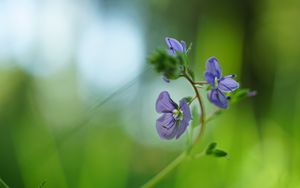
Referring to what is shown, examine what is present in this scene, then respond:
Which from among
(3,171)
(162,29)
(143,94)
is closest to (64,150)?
(3,171)

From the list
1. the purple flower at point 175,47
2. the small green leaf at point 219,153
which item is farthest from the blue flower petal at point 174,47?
the small green leaf at point 219,153

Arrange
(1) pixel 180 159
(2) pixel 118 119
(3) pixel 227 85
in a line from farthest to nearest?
(2) pixel 118 119 → (3) pixel 227 85 → (1) pixel 180 159

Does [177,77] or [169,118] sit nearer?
[177,77]

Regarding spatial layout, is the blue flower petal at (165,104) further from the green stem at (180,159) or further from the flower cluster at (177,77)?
the green stem at (180,159)

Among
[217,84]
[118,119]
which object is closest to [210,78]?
[217,84]

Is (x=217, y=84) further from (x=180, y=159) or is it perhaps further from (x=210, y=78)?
(x=180, y=159)

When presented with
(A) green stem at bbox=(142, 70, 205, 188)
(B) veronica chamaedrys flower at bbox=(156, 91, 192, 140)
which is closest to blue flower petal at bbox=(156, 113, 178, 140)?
(B) veronica chamaedrys flower at bbox=(156, 91, 192, 140)
